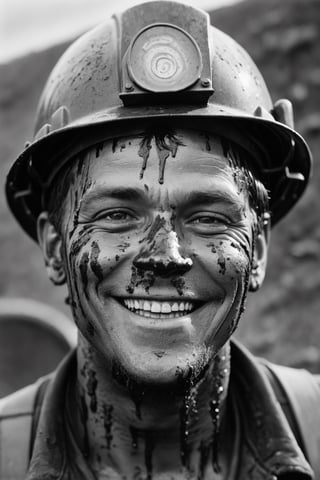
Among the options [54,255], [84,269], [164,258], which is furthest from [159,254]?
[54,255]

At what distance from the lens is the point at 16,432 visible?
316 cm

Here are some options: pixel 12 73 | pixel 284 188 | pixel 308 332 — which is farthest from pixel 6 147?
pixel 284 188

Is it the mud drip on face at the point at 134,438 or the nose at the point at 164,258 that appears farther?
the mud drip on face at the point at 134,438

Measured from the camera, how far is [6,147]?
1009cm

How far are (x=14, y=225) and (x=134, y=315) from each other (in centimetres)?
654

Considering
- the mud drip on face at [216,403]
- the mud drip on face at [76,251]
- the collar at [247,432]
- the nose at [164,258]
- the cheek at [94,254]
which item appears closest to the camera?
the nose at [164,258]

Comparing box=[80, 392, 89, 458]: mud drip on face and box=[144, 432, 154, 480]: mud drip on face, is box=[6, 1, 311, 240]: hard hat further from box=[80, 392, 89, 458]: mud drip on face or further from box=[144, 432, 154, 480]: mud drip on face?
box=[144, 432, 154, 480]: mud drip on face

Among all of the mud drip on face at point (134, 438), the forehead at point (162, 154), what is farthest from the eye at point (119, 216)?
the mud drip on face at point (134, 438)

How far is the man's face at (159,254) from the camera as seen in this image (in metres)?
2.75

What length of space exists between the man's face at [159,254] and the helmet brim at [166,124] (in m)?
0.06

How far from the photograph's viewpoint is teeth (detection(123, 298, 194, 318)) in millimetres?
2766

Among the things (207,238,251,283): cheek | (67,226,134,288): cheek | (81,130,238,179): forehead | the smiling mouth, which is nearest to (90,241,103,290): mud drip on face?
(67,226,134,288): cheek

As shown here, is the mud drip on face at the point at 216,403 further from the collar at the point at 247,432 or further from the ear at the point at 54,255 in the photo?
the ear at the point at 54,255

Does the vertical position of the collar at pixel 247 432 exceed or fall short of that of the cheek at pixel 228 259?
it falls short
